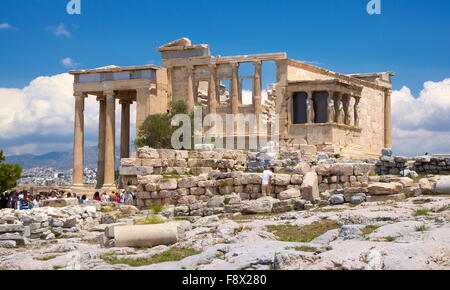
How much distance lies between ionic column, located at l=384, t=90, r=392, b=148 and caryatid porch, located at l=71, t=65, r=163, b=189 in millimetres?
16210

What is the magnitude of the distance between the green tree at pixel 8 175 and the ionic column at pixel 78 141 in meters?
3.81

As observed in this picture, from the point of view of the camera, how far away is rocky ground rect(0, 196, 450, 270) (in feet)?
28.4

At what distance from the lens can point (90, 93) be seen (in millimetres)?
49594

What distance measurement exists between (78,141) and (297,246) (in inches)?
1626

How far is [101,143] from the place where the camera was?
50.4 m

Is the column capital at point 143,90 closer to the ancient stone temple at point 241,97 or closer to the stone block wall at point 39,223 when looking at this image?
the ancient stone temple at point 241,97

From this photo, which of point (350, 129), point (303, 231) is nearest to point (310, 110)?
point (350, 129)

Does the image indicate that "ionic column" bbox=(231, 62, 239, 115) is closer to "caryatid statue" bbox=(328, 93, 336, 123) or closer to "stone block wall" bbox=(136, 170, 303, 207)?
"caryatid statue" bbox=(328, 93, 336, 123)

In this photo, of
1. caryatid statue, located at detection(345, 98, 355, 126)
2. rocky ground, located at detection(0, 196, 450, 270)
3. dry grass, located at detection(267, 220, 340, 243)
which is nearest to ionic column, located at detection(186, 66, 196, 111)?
caryatid statue, located at detection(345, 98, 355, 126)

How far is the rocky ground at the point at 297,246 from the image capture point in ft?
28.4

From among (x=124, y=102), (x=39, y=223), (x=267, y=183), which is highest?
(x=124, y=102)

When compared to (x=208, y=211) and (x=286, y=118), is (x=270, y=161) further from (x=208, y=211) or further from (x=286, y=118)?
(x=286, y=118)

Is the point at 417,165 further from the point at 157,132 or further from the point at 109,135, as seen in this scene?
the point at 109,135

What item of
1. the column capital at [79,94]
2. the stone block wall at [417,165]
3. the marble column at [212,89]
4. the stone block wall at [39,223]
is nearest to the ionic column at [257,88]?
the marble column at [212,89]
